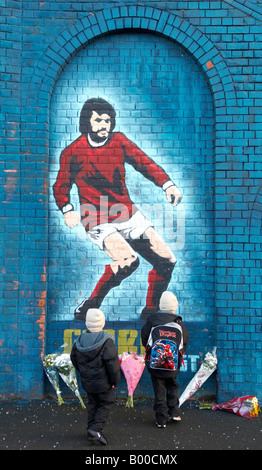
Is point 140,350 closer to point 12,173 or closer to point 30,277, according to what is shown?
point 30,277

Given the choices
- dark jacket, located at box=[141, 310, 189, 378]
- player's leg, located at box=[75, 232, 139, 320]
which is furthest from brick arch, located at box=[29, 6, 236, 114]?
dark jacket, located at box=[141, 310, 189, 378]

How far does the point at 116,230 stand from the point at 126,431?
2520 millimetres

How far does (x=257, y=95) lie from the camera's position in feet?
18.0

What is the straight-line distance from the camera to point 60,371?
17.1 feet

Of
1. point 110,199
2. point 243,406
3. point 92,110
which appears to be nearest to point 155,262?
point 110,199

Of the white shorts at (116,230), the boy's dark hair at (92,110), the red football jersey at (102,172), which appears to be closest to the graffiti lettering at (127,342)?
the white shorts at (116,230)

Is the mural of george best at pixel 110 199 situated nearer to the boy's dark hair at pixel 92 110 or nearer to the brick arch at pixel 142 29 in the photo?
the boy's dark hair at pixel 92 110

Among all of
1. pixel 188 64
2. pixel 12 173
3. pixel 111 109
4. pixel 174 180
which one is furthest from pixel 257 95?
pixel 12 173

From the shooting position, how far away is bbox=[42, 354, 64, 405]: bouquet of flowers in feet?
17.2

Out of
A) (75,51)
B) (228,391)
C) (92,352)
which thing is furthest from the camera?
(75,51)

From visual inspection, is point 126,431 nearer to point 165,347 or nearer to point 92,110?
point 165,347

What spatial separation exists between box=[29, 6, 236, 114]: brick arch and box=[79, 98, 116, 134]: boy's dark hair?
0.53 m

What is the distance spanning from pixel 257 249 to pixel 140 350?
2083mm

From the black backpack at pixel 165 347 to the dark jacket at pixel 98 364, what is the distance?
56 centimetres
